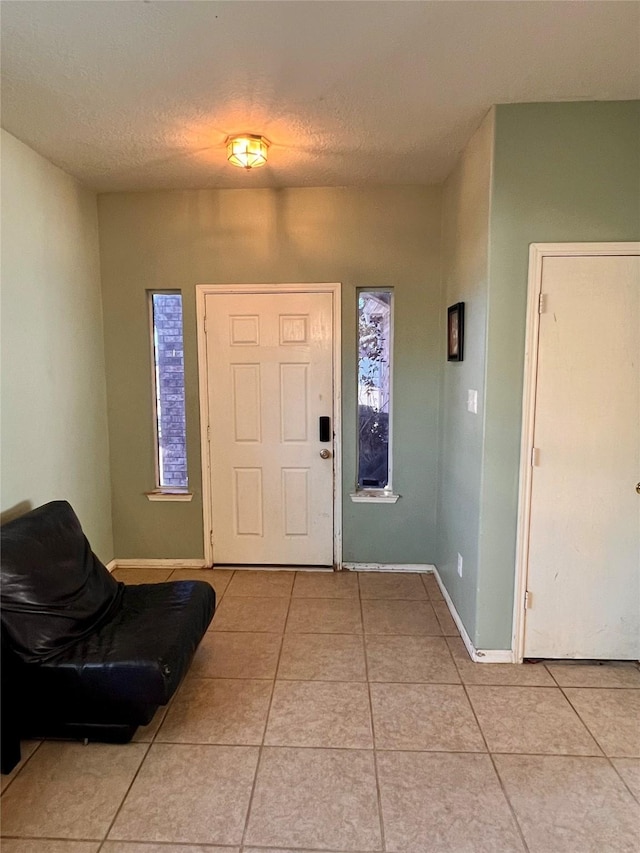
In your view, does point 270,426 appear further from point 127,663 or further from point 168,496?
point 127,663

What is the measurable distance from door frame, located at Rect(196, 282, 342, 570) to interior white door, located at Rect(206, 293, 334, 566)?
0.10 feet

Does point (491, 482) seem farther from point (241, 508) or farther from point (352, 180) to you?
point (352, 180)

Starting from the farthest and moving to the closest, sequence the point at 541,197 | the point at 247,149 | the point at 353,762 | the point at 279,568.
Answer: the point at 279,568, the point at 247,149, the point at 541,197, the point at 353,762

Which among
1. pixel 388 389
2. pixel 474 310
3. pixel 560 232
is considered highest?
pixel 560 232

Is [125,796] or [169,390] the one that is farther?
[169,390]

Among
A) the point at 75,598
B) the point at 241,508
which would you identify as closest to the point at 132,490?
the point at 241,508

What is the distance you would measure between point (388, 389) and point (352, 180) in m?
1.40

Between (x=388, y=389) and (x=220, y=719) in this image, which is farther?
(x=388, y=389)

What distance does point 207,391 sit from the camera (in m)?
3.53

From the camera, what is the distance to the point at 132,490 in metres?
3.61

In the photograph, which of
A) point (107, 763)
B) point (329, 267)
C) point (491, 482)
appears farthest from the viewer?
point (329, 267)

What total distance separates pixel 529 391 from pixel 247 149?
1870 millimetres

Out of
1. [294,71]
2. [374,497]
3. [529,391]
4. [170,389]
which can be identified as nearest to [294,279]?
[170,389]

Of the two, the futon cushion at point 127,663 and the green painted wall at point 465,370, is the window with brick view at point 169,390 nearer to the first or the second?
the futon cushion at point 127,663
